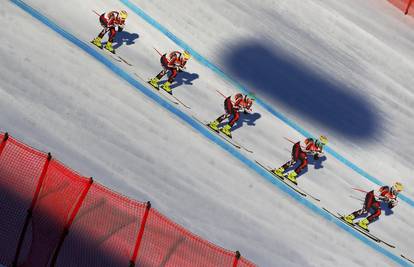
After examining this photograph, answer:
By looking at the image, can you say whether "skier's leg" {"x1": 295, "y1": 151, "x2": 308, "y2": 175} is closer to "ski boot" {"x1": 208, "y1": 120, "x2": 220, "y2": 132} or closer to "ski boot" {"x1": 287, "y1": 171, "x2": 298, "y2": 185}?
"ski boot" {"x1": 287, "y1": 171, "x2": 298, "y2": 185}

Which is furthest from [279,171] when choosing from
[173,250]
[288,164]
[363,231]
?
[173,250]

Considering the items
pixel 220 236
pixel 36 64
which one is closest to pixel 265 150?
pixel 220 236

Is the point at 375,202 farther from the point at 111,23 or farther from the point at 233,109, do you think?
the point at 111,23

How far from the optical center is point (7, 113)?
1569cm

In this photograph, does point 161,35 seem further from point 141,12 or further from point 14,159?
point 14,159

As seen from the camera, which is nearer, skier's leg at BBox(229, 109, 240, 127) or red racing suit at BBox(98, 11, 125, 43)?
skier's leg at BBox(229, 109, 240, 127)

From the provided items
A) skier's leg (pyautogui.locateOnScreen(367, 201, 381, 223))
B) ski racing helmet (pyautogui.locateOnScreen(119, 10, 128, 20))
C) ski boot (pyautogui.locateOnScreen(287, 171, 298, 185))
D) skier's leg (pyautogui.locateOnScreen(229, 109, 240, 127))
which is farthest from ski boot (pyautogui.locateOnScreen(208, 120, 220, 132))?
skier's leg (pyautogui.locateOnScreen(367, 201, 381, 223))

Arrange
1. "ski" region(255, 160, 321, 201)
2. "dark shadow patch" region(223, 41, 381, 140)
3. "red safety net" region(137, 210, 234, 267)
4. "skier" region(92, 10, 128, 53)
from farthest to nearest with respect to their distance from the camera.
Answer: "dark shadow patch" region(223, 41, 381, 140) < "skier" region(92, 10, 128, 53) < "ski" region(255, 160, 321, 201) < "red safety net" region(137, 210, 234, 267)

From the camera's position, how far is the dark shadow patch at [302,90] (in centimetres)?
1931

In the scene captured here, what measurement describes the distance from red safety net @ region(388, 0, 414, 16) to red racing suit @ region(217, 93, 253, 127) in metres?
9.36

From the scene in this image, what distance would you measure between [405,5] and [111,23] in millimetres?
12073

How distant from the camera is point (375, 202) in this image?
665 inches

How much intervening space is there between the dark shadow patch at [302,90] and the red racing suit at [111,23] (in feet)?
12.4

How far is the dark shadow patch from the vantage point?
1931 cm
